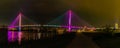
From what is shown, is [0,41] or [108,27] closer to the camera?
[0,41]

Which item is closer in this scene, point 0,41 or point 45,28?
point 0,41

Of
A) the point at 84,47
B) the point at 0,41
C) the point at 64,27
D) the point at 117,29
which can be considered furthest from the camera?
the point at 64,27

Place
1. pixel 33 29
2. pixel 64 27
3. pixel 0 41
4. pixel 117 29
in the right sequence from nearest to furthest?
pixel 0 41, pixel 117 29, pixel 33 29, pixel 64 27

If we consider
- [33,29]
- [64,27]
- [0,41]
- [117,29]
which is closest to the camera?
[0,41]

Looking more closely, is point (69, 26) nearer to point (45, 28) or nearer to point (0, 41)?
point (45, 28)

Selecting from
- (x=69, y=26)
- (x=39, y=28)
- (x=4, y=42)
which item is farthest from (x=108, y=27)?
(x=4, y=42)

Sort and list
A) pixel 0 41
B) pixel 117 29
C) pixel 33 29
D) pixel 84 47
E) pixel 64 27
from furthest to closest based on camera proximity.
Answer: pixel 64 27
pixel 33 29
pixel 117 29
pixel 0 41
pixel 84 47

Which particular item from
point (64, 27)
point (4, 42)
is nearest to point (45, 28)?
point (64, 27)

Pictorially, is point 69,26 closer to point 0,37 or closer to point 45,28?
point 45,28

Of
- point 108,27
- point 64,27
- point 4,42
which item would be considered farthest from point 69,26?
point 4,42
